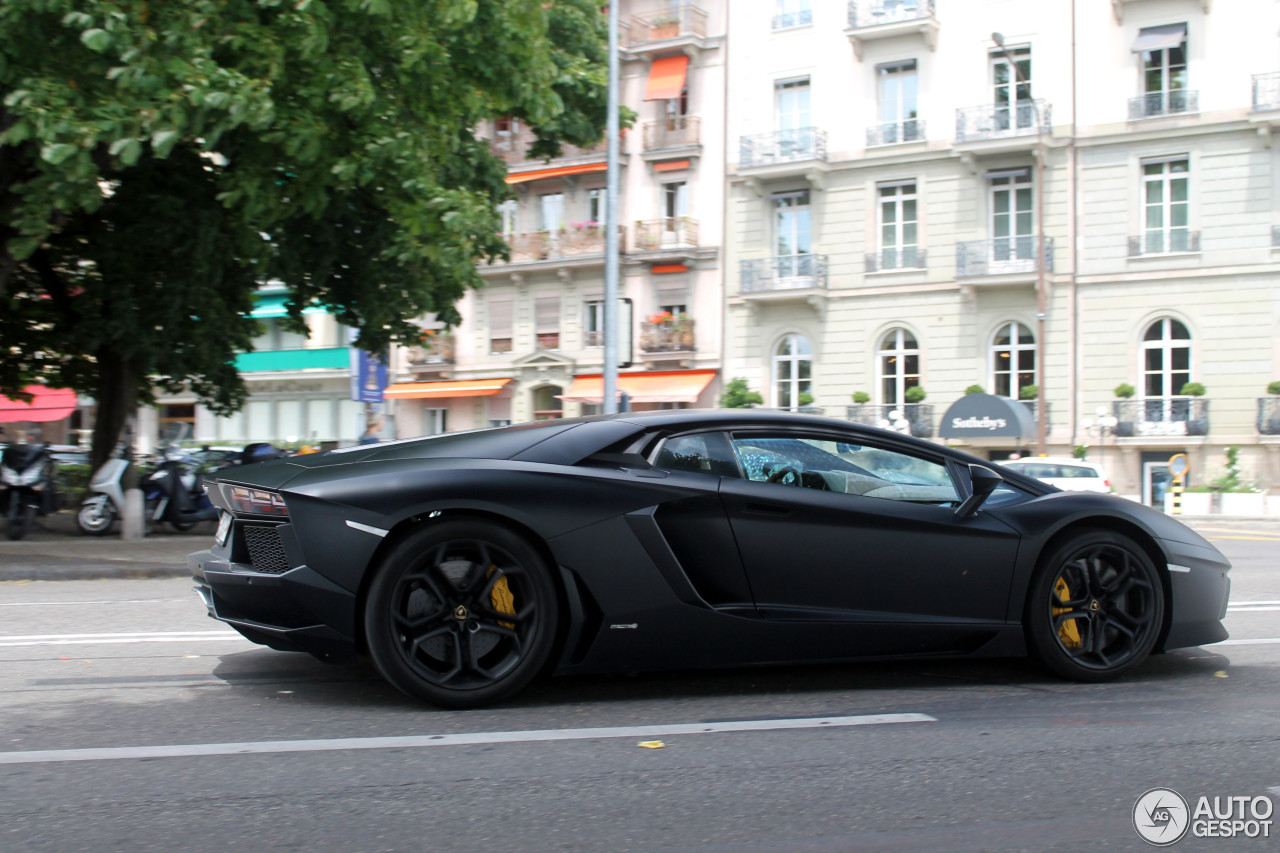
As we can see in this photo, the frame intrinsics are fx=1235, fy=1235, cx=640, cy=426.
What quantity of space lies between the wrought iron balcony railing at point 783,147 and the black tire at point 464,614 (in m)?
32.4

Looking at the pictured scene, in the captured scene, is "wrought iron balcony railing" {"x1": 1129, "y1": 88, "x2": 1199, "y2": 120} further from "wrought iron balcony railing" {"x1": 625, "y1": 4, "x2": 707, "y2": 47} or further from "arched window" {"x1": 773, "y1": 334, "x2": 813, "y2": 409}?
"wrought iron balcony railing" {"x1": 625, "y1": 4, "x2": 707, "y2": 47}

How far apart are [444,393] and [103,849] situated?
1523 inches

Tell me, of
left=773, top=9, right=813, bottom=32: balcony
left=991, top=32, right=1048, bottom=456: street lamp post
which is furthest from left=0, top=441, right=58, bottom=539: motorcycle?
left=773, top=9, right=813, bottom=32: balcony

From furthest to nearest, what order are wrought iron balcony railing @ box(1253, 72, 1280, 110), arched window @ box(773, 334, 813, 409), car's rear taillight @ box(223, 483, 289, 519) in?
arched window @ box(773, 334, 813, 409)
wrought iron balcony railing @ box(1253, 72, 1280, 110)
car's rear taillight @ box(223, 483, 289, 519)

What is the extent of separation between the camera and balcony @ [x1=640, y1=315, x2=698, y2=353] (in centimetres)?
3803

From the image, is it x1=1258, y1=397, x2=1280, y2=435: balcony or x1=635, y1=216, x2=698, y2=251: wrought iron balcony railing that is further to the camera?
x1=635, y1=216, x2=698, y2=251: wrought iron balcony railing

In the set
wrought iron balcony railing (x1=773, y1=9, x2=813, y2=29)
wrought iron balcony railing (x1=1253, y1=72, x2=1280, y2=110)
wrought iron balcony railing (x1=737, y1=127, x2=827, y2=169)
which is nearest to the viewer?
wrought iron balcony railing (x1=1253, y1=72, x2=1280, y2=110)

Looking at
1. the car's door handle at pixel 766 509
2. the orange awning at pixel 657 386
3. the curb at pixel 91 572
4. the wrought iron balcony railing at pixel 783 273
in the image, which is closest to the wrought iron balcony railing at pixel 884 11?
the wrought iron balcony railing at pixel 783 273

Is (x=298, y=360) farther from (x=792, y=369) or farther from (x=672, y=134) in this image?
(x=792, y=369)

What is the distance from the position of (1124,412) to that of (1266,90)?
8719 millimetres

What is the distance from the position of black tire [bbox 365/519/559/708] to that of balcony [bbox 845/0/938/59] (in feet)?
107

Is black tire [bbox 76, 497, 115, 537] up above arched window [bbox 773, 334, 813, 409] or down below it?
below

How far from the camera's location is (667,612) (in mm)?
4848

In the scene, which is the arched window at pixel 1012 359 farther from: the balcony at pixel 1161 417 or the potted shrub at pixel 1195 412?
the potted shrub at pixel 1195 412
